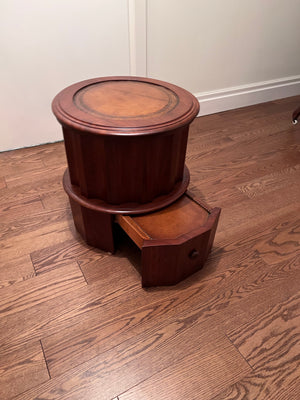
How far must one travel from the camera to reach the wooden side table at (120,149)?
88cm

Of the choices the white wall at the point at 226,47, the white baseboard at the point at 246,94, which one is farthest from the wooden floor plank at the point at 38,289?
the white baseboard at the point at 246,94

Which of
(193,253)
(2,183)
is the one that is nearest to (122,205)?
(193,253)

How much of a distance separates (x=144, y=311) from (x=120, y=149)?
52 centimetres

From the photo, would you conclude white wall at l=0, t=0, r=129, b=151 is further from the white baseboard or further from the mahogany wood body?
the mahogany wood body

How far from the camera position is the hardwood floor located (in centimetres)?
81

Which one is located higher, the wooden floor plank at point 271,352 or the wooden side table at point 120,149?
the wooden side table at point 120,149

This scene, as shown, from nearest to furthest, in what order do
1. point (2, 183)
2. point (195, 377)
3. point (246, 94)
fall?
point (195, 377)
point (2, 183)
point (246, 94)

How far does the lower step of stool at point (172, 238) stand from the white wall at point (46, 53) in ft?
3.36

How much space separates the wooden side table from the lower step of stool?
0.07ft

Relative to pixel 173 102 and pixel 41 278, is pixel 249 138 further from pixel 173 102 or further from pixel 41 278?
pixel 41 278

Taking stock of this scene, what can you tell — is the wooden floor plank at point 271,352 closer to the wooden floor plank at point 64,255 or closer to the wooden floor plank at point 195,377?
the wooden floor plank at point 195,377

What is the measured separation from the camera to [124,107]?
3.21 ft

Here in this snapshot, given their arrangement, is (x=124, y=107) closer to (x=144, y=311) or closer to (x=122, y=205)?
(x=122, y=205)

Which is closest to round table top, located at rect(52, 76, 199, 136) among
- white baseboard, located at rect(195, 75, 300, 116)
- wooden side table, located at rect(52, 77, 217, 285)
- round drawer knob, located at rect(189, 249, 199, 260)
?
wooden side table, located at rect(52, 77, 217, 285)
